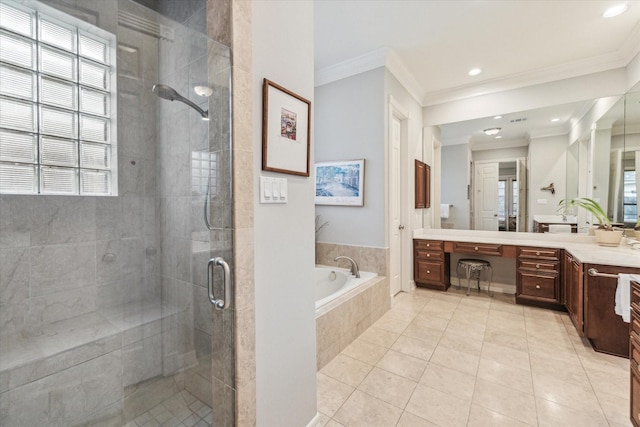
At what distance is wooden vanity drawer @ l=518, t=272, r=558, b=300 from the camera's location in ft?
10.4

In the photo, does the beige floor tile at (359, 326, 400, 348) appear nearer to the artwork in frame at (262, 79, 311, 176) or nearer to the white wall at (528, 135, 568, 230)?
the artwork in frame at (262, 79, 311, 176)

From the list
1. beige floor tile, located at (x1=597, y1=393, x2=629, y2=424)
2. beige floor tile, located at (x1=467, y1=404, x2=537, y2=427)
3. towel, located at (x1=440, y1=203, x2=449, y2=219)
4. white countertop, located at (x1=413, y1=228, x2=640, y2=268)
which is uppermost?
towel, located at (x1=440, y1=203, x2=449, y2=219)

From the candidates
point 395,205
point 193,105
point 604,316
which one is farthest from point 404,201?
point 193,105

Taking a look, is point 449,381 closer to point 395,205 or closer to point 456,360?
point 456,360

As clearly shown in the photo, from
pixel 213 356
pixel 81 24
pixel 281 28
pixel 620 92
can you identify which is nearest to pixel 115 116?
pixel 81 24

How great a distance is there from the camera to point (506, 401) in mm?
1791

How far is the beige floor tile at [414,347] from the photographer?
7.70ft

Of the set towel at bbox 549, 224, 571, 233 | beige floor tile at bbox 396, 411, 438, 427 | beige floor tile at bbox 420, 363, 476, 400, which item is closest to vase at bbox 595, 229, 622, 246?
towel at bbox 549, 224, 571, 233

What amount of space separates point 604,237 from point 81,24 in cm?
479

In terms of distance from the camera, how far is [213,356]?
126cm

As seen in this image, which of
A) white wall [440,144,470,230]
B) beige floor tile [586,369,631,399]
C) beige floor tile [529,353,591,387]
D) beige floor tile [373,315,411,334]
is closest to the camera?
beige floor tile [586,369,631,399]

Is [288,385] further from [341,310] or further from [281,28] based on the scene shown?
[281,28]

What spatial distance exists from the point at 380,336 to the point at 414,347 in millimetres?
328

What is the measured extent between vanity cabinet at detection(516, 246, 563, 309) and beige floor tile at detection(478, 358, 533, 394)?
1.52m
